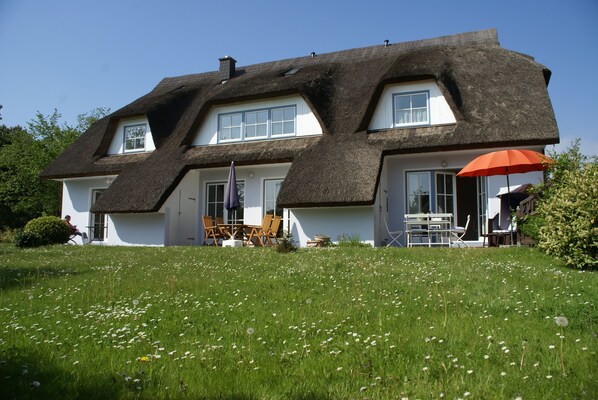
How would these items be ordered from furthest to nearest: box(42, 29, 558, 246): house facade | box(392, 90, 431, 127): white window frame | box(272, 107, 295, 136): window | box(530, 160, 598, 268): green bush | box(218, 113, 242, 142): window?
box(218, 113, 242, 142): window
box(272, 107, 295, 136): window
box(392, 90, 431, 127): white window frame
box(42, 29, 558, 246): house facade
box(530, 160, 598, 268): green bush

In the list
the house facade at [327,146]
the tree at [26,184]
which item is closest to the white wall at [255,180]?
the house facade at [327,146]

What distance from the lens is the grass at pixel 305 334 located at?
116 inches

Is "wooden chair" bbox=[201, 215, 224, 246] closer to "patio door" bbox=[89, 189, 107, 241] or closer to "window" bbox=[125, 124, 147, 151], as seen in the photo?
"window" bbox=[125, 124, 147, 151]

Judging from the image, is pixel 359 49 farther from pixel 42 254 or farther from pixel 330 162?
pixel 42 254

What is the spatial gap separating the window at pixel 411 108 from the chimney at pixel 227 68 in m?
8.63

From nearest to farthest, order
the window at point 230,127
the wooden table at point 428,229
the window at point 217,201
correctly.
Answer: the wooden table at point 428,229 → the window at point 217,201 → the window at point 230,127

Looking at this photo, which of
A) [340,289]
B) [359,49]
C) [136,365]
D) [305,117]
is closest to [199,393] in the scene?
[136,365]

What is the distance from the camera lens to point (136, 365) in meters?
3.40

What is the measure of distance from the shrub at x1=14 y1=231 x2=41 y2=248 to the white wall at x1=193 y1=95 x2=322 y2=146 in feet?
19.4

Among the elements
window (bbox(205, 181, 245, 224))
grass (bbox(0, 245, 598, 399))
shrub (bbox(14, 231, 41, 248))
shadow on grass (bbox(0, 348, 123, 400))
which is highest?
window (bbox(205, 181, 245, 224))

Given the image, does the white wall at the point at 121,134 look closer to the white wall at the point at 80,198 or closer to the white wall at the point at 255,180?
the white wall at the point at 80,198

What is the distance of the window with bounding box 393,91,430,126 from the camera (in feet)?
48.0

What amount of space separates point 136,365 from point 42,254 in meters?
9.80

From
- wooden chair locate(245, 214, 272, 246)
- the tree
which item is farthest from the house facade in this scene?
the tree
